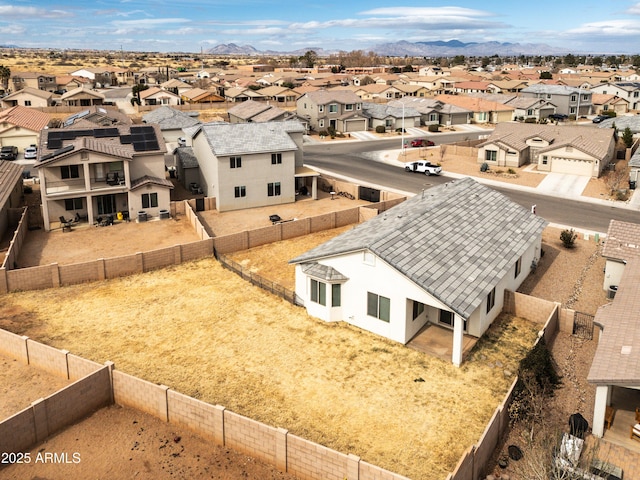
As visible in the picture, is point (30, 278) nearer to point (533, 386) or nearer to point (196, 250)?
point (196, 250)

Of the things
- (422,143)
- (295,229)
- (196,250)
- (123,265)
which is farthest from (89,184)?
(422,143)

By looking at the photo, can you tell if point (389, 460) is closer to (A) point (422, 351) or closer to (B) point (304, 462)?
(B) point (304, 462)

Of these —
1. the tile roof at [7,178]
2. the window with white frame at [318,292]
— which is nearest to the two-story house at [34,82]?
the tile roof at [7,178]

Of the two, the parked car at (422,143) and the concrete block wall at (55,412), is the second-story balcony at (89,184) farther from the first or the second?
the parked car at (422,143)

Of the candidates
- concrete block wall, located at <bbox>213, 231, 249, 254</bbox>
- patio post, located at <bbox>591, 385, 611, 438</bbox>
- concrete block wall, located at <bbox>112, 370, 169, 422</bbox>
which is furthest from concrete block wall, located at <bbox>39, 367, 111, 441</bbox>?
patio post, located at <bbox>591, 385, 611, 438</bbox>

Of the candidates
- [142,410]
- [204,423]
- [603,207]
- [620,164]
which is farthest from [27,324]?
[620,164]

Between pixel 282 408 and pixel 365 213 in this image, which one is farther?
pixel 365 213
